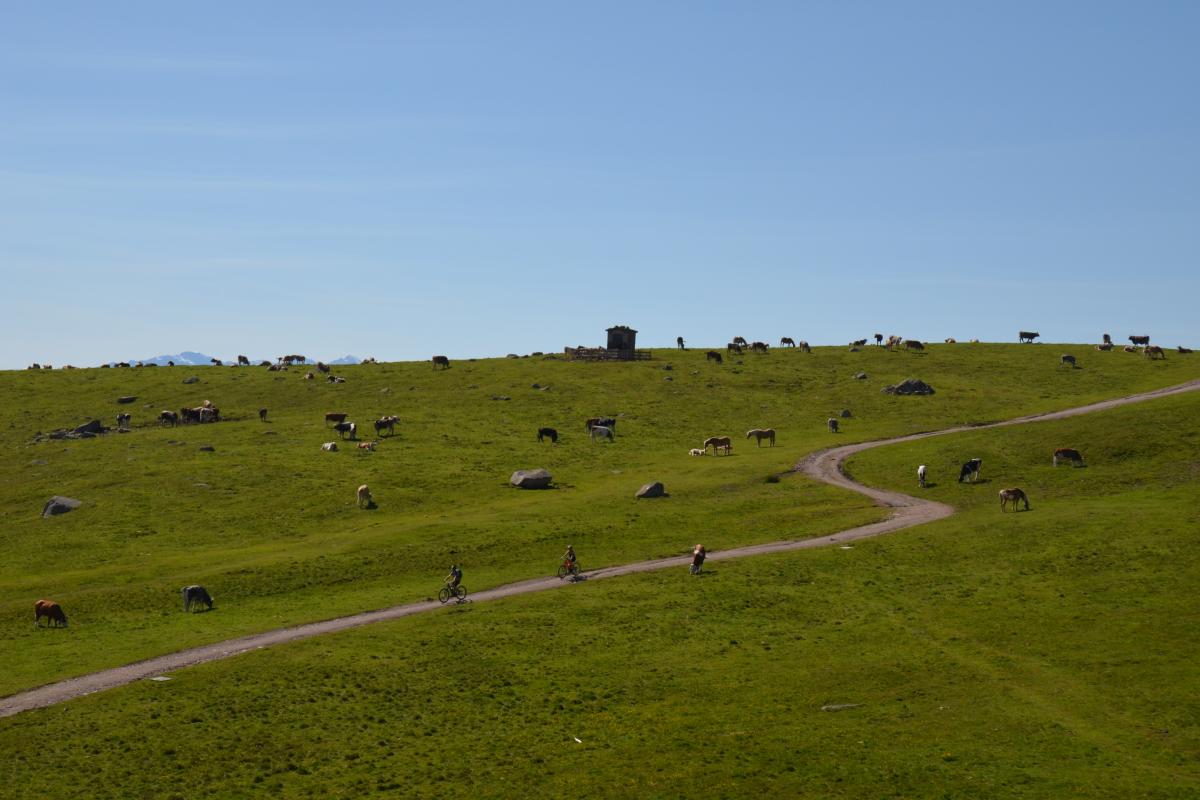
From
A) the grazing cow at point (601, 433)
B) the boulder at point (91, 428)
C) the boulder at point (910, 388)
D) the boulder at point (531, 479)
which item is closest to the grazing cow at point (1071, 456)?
the boulder at point (910, 388)

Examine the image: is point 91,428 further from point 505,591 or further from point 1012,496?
point 1012,496

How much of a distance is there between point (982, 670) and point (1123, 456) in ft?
131

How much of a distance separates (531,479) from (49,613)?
35.3m

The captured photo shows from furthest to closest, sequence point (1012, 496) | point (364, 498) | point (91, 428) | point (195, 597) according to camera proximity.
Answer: point (91, 428), point (364, 498), point (1012, 496), point (195, 597)

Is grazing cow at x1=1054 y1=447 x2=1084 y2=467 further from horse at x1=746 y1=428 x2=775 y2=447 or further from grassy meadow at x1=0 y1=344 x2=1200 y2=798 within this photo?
horse at x1=746 y1=428 x2=775 y2=447

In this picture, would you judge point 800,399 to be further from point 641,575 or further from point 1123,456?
point 641,575

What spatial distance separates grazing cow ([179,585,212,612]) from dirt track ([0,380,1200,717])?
20.4 feet

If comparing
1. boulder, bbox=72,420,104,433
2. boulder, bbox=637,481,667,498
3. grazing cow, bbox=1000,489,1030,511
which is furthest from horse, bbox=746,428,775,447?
boulder, bbox=72,420,104,433

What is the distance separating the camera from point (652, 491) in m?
72.1

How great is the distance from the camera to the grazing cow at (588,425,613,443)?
94.0 metres

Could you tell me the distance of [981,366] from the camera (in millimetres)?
126375

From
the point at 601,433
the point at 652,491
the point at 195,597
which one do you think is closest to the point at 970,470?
the point at 652,491

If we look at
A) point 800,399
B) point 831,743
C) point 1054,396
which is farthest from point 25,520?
point 1054,396

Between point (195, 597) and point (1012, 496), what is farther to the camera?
point (1012, 496)
